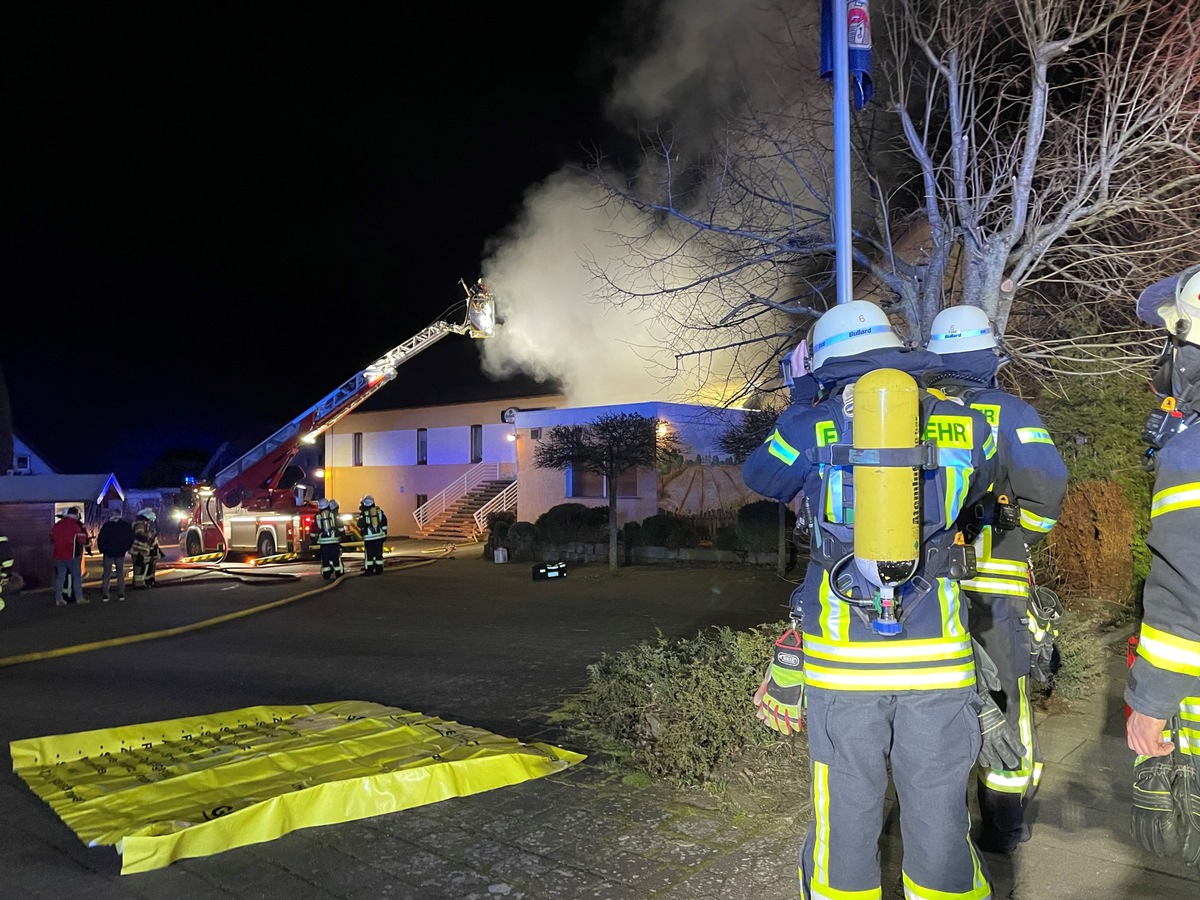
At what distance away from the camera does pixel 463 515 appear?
24.6 meters

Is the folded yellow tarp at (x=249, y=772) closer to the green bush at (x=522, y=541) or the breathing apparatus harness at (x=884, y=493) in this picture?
the breathing apparatus harness at (x=884, y=493)

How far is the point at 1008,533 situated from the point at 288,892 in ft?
10.9

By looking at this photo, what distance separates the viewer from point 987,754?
2.68m

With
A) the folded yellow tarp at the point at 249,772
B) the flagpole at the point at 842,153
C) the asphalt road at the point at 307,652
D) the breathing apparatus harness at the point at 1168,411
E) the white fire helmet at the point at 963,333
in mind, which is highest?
the flagpole at the point at 842,153

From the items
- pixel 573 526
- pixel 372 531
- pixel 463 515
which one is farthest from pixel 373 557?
pixel 463 515

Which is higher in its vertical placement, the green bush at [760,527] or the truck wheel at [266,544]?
the green bush at [760,527]

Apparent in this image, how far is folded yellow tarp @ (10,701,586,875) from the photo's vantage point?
3.75 metres

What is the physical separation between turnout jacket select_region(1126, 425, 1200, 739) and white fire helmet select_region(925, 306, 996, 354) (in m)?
1.50

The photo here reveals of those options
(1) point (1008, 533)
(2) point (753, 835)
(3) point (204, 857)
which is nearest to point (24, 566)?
(3) point (204, 857)

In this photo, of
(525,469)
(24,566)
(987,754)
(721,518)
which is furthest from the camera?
(525,469)

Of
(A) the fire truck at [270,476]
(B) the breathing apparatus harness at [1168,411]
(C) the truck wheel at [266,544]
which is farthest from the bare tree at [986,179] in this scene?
(C) the truck wheel at [266,544]

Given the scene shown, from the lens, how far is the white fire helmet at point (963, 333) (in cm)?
368

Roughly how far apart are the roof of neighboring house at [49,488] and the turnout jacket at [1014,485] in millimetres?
14413

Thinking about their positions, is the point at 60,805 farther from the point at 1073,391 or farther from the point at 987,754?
the point at 1073,391
